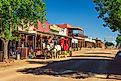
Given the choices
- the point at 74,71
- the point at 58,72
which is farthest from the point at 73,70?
the point at 58,72

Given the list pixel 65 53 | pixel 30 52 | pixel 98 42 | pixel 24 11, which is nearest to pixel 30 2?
pixel 24 11

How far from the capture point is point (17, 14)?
112 ft

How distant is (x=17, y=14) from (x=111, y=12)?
997cm

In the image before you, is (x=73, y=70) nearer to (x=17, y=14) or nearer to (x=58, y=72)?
(x=58, y=72)

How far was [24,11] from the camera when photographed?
3381 centimetres

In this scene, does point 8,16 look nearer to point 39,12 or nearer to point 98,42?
point 39,12

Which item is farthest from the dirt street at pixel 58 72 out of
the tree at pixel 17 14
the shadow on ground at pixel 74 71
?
the tree at pixel 17 14

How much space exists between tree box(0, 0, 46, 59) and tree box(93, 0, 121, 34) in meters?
6.22

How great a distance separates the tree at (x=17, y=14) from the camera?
32344mm

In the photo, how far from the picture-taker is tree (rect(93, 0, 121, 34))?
82.0ft

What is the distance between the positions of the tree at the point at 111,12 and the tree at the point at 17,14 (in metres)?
6.22

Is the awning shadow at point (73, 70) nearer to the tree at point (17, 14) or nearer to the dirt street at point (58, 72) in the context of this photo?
the dirt street at point (58, 72)

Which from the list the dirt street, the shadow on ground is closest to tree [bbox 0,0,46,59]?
the dirt street

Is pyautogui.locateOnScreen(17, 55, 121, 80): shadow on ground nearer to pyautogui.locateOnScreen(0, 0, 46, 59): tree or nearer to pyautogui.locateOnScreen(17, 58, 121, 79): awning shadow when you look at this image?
pyautogui.locateOnScreen(17, 58, 121, 79): awning shadow
